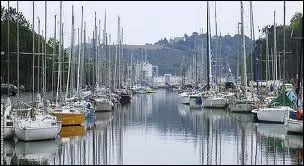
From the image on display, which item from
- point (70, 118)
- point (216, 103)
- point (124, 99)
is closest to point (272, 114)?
point (70, 118)

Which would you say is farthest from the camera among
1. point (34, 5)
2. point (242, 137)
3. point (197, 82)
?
point (197, 82)

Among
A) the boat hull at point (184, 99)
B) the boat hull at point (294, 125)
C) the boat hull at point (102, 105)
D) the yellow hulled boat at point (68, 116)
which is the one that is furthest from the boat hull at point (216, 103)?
the boat hull at point (294, 125)

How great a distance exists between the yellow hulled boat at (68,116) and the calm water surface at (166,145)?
0.76m

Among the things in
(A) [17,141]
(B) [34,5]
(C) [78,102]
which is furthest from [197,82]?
(A) [17,141]

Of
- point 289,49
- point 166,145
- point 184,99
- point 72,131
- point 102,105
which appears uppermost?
point 289,49

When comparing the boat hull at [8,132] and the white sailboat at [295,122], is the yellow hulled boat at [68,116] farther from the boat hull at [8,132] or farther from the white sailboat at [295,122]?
the white sailboat at [295,122]

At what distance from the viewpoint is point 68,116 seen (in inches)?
1827

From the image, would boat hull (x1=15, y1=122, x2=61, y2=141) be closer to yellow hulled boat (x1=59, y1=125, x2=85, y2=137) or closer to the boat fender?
yellow hulled boat (x1=59, y1=125, x2=85, y2=137)

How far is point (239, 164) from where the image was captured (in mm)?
27062

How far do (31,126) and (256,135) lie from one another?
1459 centimetres

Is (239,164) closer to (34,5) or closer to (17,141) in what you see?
(17,141)

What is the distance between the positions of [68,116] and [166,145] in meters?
13.2

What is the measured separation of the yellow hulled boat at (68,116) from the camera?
4609cm

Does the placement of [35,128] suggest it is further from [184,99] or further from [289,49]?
[184,99]
